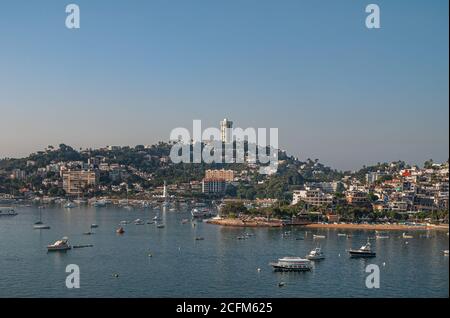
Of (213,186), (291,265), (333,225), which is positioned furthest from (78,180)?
(291,265)

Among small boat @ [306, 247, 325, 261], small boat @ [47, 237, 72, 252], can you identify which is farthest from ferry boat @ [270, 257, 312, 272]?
small boat @ [47, 237, 72, 252]

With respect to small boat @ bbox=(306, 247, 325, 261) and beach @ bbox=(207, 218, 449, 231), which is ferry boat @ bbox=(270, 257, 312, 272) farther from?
beach @ bbox=(207, 218, 449, 231)

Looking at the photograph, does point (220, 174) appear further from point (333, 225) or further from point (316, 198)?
point (333, 225)

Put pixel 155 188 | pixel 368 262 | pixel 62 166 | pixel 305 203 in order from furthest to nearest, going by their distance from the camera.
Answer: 1. pixel 62 166
2. pixel 155 188
3. pixel 305 203
4. pixel 368 262
